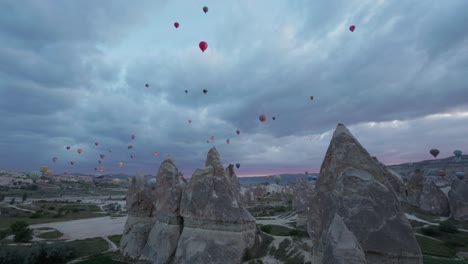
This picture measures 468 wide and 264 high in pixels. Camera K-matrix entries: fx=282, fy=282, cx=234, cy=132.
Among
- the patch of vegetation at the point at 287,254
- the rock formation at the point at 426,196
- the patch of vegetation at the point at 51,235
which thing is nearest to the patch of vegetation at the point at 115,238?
the patch of vegetation at the point at 51,235

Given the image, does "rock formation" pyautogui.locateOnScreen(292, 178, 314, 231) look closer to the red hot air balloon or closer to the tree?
the red hot air balloon

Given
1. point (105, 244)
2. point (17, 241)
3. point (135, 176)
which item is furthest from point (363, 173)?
point (17, 241)

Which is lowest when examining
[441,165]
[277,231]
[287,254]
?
[277,231]

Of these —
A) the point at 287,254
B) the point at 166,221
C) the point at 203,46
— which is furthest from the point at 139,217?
the point at 203,46

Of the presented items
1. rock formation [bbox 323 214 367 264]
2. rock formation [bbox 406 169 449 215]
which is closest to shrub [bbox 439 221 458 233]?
rock formation [bbox 406 169 449 215]

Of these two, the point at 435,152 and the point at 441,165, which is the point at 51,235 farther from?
the point at 441,165

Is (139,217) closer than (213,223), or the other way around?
(213,223)
